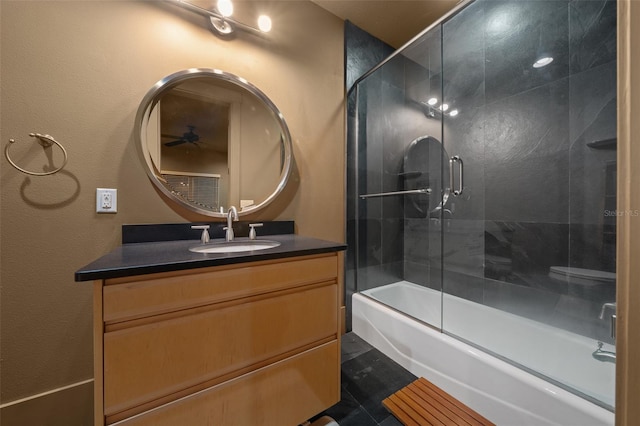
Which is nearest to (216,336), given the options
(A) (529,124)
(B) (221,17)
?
(B) (221,17)

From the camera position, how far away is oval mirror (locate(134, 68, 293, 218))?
1236 mm

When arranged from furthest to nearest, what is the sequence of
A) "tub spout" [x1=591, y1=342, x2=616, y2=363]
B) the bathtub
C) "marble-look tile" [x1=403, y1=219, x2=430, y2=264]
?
"marble-look tile" [x1=403, y1=219, x2=430, y2=264], "tub spout" [x1=591, y1=342, x2=616, y2=363], the bathtub

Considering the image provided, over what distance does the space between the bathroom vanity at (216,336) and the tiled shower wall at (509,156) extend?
108 cm

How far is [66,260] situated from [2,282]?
200mm

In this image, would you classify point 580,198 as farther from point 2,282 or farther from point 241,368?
point 2,282

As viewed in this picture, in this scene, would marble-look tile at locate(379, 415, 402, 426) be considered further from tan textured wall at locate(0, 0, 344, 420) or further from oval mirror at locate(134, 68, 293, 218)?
tan textured wall at locate(0, 0, 344, 420)

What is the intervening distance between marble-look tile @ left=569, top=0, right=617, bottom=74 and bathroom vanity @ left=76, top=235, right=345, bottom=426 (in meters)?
1.79

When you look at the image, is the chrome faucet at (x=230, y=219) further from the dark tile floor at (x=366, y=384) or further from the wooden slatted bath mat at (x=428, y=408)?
the wooden slatted bath mat at (x=428, y=408)

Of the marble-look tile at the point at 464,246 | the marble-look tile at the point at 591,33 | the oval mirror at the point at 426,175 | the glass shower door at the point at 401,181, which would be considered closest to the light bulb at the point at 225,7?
the glass shower door at the point at 401,181

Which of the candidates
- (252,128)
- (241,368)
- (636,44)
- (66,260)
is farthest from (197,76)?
(636,44)

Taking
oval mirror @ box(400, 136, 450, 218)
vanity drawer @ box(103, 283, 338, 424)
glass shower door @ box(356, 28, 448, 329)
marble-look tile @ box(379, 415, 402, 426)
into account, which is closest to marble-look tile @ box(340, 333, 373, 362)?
glass shower door @ box(356, 28, 448, 329)

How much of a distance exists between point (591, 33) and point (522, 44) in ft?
1.11

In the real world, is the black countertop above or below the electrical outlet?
below

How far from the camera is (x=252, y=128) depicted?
1498 mm
